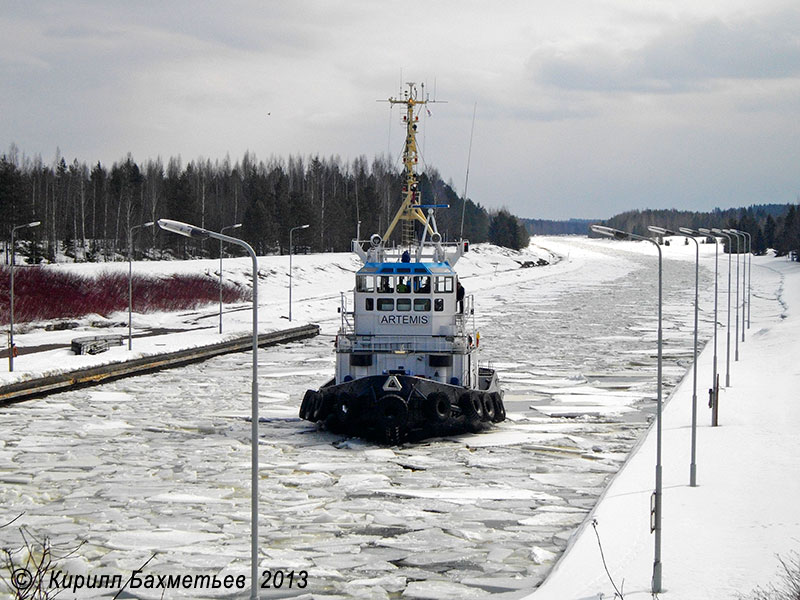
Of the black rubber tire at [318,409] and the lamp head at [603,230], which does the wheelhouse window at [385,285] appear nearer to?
the black rubber tire at [318,409]

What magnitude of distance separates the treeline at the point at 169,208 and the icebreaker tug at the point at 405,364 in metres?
47.6

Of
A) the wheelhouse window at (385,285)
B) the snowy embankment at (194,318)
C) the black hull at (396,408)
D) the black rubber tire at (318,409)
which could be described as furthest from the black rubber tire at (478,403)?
the snowy embankment at (194,318)

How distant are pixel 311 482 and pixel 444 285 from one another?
24.4 feet

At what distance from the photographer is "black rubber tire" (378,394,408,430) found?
21422mm

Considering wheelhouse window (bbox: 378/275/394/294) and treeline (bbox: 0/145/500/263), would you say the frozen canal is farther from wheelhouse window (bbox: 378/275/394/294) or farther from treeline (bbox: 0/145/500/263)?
treeline (bbox: 0/145/500/263)

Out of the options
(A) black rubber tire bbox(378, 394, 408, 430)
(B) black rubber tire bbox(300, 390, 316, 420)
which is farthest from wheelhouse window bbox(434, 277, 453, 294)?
(B) black rubber tire bbox(300, 390, 316, 420)

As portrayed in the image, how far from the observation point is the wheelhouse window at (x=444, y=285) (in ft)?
78.5

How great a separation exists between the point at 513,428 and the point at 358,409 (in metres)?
4.72

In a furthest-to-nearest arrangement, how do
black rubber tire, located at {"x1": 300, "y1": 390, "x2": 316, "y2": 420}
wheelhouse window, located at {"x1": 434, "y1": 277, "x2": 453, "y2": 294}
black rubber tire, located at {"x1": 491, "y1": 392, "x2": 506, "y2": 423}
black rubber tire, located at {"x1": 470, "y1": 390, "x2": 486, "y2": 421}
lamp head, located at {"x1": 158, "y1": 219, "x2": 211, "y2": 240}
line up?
black rubber tire, located at {"x1": 491, "y1": 392, "x2": 506, "y2": 423} < wheelhouse window, located at {"x1": 434, "y1": 277, "x2": 453, "y2": 294} < black rubber tire, located at {"x1": 300, "y1": 390, "x2": 316, "y2": 420} < black rubber tire, located at {"x1": 470, "y1": 390, "x2": 486, "y2": 421} < lamp head, located at {"x1": 158, "y1": 219, "x2": 211, "y2": 240}

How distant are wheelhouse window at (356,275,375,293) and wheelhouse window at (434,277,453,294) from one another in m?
1.69

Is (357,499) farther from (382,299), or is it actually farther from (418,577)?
(382,299)

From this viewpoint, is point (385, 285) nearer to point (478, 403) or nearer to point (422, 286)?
point (422, 286)

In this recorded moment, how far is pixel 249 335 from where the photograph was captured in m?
48.8

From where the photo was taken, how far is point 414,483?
18531mm
